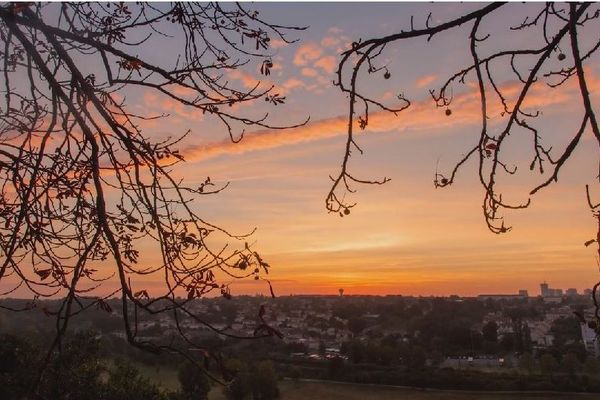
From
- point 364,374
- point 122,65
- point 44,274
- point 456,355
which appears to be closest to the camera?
point 44,274

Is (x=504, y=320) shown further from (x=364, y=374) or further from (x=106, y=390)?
(x=106, y=390)

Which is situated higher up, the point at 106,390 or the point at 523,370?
the point at 106,390

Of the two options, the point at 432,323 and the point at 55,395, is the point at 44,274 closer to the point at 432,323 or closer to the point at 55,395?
the point at 55,395

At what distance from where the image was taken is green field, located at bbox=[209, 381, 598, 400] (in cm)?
4084

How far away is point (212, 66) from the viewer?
3125mm

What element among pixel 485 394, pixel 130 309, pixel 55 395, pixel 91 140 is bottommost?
pixel 485 394

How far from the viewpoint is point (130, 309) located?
2418mm

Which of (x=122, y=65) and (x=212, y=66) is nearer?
(x=212, y=66)

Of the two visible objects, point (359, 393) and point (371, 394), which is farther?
point (359, 393)

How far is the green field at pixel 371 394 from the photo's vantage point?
40.8 metres

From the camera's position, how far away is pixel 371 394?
43.7 m

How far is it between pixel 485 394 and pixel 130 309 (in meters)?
45.0

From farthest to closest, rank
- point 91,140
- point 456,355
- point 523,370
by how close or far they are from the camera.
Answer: point 456,355
point 523,370
point 91,140

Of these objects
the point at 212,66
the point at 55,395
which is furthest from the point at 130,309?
the point at 212,66
